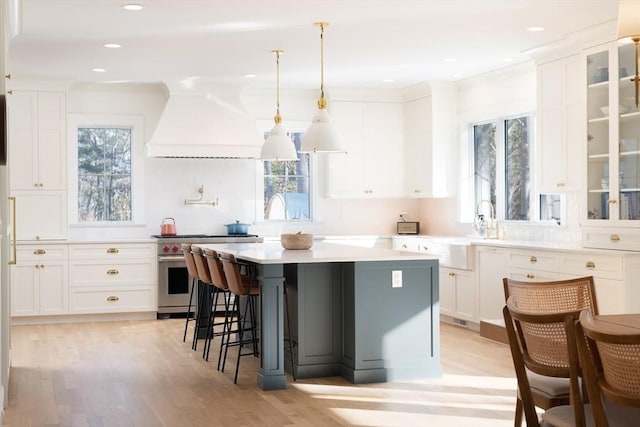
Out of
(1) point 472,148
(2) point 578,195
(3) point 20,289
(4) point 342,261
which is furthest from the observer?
(1) point 472,148

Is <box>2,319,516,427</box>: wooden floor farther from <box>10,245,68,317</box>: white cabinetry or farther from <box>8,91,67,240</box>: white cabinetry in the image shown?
<box>8,91,67,240</box>: white cabinetry

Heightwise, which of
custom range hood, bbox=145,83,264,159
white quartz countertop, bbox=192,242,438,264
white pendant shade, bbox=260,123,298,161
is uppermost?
custom range hood, bbox=145,83,264,159

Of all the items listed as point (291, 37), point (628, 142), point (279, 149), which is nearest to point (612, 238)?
point (628, 142)

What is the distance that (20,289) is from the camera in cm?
Answer: 895

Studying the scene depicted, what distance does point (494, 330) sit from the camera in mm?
7586

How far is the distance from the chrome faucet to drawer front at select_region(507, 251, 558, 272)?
38.2 inches

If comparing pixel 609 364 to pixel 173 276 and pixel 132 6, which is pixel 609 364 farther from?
pixel 173 276

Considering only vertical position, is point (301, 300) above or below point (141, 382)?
above

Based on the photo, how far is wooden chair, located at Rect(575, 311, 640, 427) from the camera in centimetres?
236

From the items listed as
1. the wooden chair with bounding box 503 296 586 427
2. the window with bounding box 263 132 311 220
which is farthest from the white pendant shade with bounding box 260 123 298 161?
the wooden chair with bounding box 503 296 586 427

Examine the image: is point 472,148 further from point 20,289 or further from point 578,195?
point 20,289

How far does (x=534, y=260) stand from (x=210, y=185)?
4.19 metres

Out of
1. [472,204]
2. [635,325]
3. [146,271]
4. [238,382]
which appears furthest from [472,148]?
[635,325]

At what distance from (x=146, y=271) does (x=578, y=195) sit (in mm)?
4600
